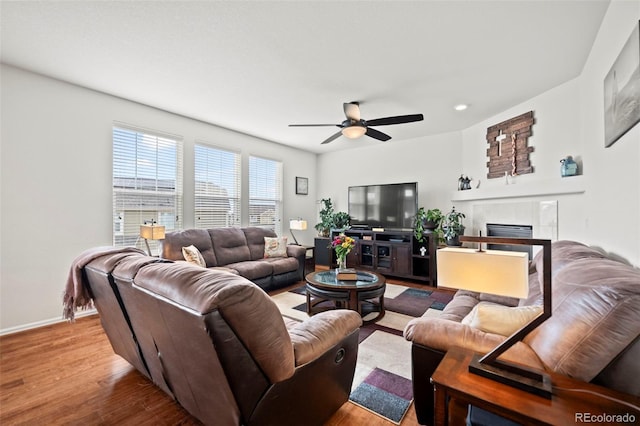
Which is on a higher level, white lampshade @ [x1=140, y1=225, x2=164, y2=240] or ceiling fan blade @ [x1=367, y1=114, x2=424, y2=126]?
ceiling fan blade @ [x1=367, y1=114, x2=424, y2=126]

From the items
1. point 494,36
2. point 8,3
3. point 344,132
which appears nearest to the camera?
point 8,3

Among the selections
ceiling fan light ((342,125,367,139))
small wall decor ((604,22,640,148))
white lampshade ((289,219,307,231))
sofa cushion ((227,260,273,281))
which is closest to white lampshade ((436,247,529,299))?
small wall decor ((604,22,640,148))

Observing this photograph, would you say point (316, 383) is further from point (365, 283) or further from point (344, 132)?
point (344, 132)

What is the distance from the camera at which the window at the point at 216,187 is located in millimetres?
4520

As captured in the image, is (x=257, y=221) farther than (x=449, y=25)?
Yes

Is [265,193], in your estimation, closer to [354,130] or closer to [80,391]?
[354,130]

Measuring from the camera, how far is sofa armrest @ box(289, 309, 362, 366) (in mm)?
1309

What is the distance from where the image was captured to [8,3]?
1.95 m

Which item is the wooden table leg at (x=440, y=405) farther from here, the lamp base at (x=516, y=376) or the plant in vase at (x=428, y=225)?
the plant in vase at (x=428, y=225)

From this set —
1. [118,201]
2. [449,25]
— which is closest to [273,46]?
[449,25]

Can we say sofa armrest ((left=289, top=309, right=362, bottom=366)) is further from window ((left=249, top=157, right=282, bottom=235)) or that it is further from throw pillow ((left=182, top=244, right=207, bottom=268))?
window ((left=249, top=157, right=282, bottom=235))

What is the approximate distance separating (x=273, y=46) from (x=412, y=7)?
1.18m
